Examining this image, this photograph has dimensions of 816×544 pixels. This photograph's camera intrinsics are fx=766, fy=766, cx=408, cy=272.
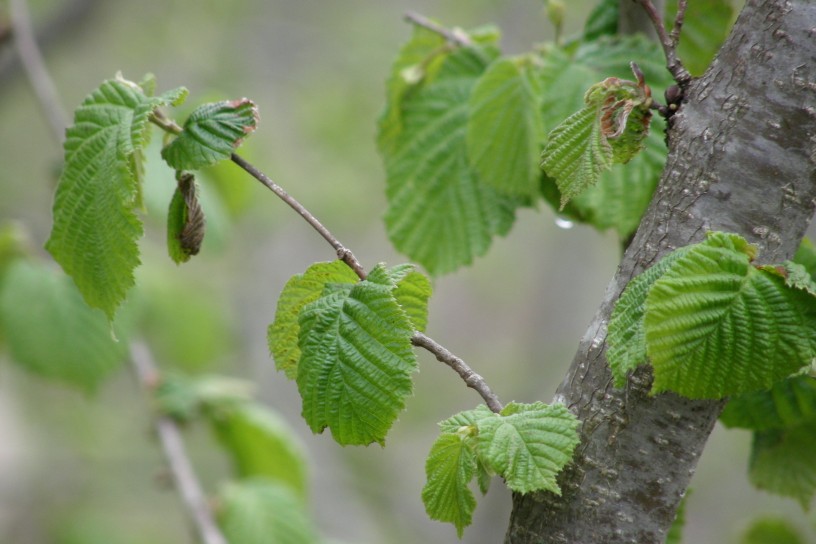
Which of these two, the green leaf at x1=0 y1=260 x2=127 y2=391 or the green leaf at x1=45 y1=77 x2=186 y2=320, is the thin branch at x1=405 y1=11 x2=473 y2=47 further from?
the green leaf at x1=0 y1=260 x2=127 y2=391

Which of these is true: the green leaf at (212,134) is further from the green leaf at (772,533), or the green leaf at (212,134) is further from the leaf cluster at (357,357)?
the green leaf at (772,533)

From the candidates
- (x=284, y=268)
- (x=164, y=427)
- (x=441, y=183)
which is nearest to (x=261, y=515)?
(x=164, y=427)

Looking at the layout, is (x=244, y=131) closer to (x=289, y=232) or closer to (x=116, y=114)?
(x=116, y=114)

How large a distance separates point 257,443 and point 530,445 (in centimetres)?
145

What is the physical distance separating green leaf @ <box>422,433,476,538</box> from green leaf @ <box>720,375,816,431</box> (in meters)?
0.47

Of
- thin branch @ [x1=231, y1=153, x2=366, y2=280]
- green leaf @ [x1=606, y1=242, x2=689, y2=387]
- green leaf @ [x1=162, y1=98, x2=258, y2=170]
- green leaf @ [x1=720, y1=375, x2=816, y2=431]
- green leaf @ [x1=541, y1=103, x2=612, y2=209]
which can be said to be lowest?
green leaf @ [x1=606, y1=242, x2=689, y2=387]

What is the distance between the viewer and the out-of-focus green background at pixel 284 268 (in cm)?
492

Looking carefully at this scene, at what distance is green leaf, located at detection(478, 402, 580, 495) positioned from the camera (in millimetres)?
739

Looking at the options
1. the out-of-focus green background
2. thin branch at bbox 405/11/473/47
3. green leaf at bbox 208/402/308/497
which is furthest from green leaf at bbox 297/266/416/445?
the out-of-focus green background

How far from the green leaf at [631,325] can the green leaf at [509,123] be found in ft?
1.44

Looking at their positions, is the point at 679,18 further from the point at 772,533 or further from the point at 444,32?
the point at 772,533

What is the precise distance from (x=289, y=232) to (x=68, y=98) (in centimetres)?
183

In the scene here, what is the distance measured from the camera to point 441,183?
1.32 metres

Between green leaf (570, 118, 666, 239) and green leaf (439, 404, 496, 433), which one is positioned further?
green leaf (570, 118, 666, 239)
